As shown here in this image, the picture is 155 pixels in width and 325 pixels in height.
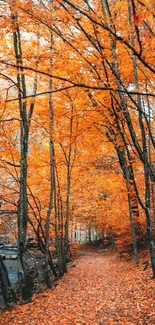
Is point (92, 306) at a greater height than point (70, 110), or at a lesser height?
lesser

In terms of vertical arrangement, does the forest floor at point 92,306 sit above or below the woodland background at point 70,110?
below

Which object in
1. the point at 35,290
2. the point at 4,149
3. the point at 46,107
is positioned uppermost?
the point at 46,107

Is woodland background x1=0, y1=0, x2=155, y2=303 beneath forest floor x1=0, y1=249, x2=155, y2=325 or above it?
above

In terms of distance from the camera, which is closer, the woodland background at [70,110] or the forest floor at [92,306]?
the forest floor at [92,306]

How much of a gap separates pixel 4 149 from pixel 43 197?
5.49 metres

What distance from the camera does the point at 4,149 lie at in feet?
31.2


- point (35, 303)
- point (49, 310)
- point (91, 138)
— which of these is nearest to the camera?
point (49, 310)

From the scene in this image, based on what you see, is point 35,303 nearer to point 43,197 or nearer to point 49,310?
point 49,310

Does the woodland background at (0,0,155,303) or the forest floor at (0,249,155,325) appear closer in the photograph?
the forest floor at (0,249,155,325)

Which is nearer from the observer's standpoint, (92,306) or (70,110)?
(92,306)

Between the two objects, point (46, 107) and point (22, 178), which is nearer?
point (22, 178)

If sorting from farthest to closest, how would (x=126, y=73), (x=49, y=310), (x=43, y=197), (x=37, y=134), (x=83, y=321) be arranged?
(x=43, y=197) → (x=37, y=134) → (x=126, y=73) → (x=49, y=310) → (x=83, y=321)

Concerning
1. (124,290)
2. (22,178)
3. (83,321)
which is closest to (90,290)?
(124,290)

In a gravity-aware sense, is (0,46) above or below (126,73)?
above
